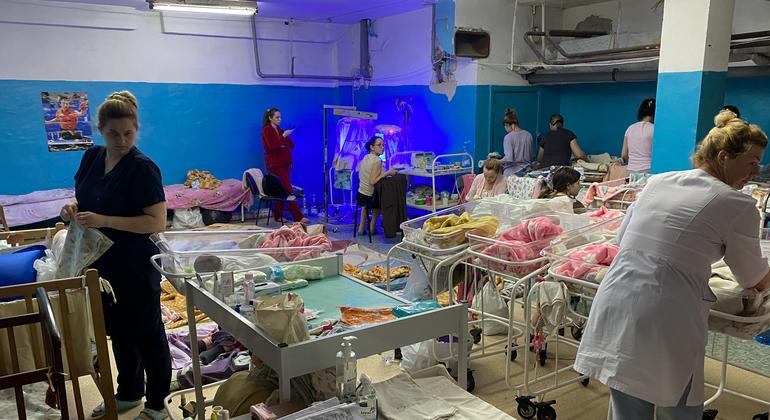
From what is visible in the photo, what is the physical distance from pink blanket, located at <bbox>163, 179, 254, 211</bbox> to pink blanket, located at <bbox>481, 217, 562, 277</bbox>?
5848mm

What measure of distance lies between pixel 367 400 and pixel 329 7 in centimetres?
728

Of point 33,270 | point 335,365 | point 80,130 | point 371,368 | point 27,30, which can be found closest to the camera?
point 335,365

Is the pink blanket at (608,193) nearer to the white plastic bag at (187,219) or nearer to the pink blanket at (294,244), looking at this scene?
the pink blanket at (294,244)

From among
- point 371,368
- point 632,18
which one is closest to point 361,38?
point 632,18

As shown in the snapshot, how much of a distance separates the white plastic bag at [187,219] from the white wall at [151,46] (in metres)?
2.02

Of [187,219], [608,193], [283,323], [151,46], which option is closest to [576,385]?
[608,193]

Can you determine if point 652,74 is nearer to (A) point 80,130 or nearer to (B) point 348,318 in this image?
(B) point 348,318

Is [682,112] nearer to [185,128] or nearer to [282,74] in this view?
[282,74]

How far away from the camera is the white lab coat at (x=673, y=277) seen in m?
2.00

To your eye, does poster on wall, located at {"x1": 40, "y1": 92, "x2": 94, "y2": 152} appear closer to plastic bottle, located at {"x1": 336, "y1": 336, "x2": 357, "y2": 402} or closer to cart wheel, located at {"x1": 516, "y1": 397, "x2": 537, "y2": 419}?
cart wheel, located at {"x1": 516, "y1": 397, "x2": 537, "y2": 419}

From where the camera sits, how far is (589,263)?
2766 millimetres

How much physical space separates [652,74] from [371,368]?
454 cm

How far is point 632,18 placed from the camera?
6.93 meters

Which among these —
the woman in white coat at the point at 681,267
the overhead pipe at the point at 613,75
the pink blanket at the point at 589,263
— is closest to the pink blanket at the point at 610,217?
the pink blanket at the point at 589,263
